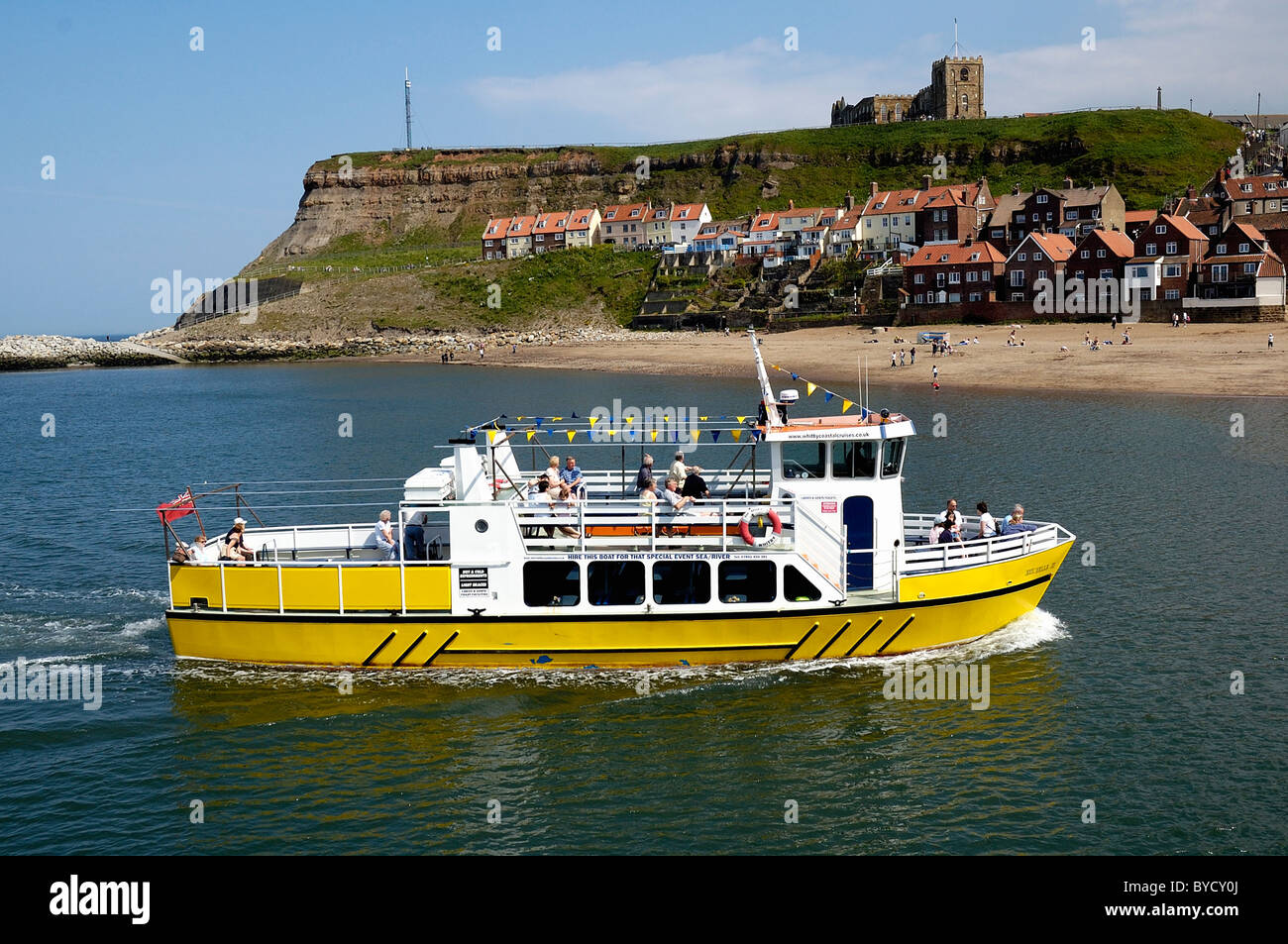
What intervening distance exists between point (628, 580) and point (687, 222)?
130507 millimetres

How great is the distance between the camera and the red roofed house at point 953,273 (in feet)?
316

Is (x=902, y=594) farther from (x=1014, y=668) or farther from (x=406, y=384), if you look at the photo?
(x=406, y=384)

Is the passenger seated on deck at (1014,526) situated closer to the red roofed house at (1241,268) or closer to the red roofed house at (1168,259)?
the red roofed house at (1241,268)

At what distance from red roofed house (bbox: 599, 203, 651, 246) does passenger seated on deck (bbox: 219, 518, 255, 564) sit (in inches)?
5253

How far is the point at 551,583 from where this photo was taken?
22297 millimetres

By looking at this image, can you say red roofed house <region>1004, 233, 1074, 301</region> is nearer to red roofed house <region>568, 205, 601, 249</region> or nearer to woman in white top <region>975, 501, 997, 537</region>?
red roofed house <region>568, 205, 601, 249</region>

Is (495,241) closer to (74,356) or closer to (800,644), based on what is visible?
(74,356)

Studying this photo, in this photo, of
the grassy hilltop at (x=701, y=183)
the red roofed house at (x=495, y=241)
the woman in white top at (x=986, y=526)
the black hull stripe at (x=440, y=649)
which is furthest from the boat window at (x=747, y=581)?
the red roofed house at (x=495, y=241)

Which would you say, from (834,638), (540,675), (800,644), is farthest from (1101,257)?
(540,675)

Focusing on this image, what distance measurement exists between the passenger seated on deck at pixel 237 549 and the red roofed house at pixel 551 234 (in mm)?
135418

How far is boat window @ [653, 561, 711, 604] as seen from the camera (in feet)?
72.7
